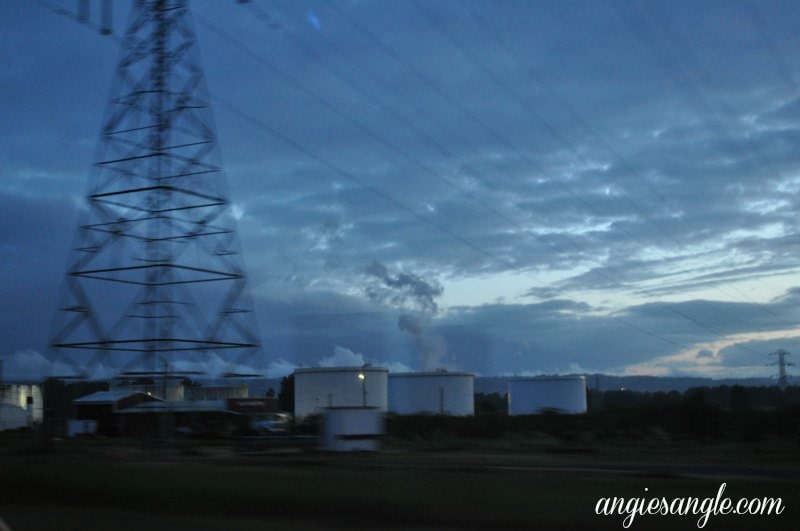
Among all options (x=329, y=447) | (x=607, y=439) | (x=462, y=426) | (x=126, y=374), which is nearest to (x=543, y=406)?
(x=462, y=426)

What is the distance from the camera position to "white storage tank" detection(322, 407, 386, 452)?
3591cm

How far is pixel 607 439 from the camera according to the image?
4631cm

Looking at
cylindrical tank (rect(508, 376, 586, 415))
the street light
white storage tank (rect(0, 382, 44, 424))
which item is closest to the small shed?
the street light

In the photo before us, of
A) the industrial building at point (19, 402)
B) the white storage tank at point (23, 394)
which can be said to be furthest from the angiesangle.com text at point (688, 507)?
the white storage tank at point (23, 394)

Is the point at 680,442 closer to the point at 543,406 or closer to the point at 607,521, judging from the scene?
the point at 607,521

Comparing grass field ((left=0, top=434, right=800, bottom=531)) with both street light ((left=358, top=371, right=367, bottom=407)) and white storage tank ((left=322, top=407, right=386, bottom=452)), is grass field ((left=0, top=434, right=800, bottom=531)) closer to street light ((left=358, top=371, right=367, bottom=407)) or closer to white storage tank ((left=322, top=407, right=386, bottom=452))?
white storage tank ((left=322, top=407, right=386, bottom=452))

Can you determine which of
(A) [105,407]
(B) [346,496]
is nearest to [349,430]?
(B) [346,496]

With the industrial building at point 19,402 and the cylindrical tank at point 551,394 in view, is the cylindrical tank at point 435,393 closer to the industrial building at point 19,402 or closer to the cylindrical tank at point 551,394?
the cylindrical tank at point 551,394

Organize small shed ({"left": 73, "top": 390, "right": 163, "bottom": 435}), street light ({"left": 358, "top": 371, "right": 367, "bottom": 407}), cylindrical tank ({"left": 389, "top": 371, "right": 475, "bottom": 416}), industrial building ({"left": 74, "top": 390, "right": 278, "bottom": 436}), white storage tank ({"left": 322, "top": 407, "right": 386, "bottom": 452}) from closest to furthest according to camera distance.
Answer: white storage tank ({"left": 322, "top": 407, "right": 386, "bottom": 452}) < industrial building ({"left": 74, "top": 390, "right": 278, "bottom": 436}) < small shed ({"left": 73, "top": 390, "right": 163, "bottom": 435}) < street light ({"left": 358, "top": 371, "right": 367, "bottom": 407}) < cylindrical tank ({"left": 389, "top": 371, "right": 475, "bottom": 416})

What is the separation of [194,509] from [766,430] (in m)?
35.1

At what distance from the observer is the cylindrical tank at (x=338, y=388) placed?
70250mm

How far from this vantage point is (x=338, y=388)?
231 feet

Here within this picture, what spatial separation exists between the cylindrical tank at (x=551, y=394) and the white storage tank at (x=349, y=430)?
43513mm

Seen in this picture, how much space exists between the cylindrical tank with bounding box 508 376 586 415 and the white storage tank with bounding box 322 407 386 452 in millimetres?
43513
